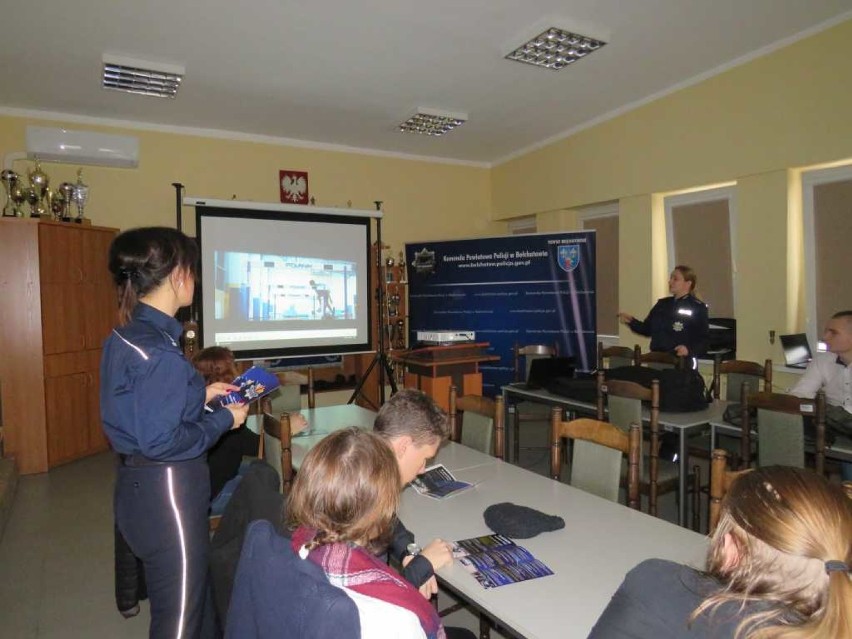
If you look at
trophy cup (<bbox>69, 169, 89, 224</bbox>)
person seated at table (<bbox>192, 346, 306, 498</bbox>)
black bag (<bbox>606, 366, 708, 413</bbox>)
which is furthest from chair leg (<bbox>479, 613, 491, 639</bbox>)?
trophy cup (<bbox>69, 169, 89, 224</bbox>)

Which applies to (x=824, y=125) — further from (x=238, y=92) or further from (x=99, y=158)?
(x=99, y=158)

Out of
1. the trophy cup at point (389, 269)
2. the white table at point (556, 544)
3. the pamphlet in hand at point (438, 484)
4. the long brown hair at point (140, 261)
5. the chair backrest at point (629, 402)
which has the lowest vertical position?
the white table at point (556, 544)

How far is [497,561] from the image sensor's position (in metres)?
1.52

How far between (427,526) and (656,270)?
4.53m

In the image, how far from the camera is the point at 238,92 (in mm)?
4898

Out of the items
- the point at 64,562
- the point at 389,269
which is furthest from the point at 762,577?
the point at 389,269

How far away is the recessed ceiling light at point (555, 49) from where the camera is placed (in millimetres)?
3969

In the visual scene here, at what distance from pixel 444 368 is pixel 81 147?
12.5ft

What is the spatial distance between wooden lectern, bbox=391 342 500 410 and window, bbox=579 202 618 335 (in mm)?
1753

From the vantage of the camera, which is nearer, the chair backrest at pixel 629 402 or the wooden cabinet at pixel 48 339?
the chair backrest at pixel 629 402

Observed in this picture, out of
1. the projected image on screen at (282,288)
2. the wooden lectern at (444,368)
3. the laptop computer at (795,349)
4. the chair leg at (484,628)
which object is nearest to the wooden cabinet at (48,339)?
the projected image on screen at (282,288)

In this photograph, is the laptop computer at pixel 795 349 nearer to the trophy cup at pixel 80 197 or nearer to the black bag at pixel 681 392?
the black bag at pixel 681 392

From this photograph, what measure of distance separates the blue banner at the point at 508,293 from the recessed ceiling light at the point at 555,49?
77.8 inches

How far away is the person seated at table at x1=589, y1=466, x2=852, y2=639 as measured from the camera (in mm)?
804
